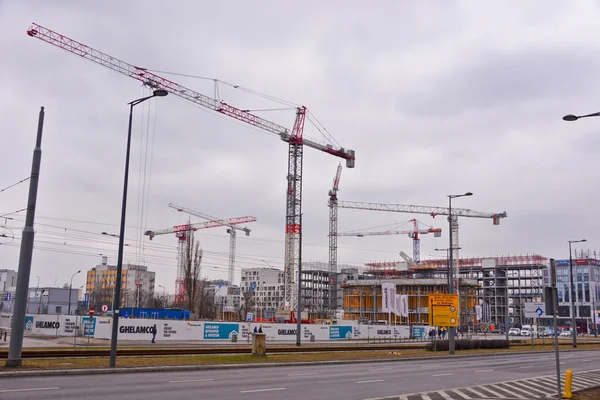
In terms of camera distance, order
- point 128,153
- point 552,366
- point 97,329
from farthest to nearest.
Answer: point 97,329
point 552,366
point 128,153

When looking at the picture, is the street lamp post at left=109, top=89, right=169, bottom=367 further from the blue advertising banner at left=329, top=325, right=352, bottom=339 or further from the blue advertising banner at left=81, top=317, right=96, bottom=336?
the blue advertising banner at left=329, top=325, right=352, bottom=339

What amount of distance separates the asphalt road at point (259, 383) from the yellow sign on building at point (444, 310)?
40.6 feet

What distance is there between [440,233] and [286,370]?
159m

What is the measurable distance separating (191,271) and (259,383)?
60.4 metres

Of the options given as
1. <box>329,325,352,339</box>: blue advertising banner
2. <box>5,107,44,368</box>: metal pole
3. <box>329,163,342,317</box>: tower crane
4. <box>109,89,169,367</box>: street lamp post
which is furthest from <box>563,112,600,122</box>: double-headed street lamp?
<box>329,163,342,317</box>: tower crane

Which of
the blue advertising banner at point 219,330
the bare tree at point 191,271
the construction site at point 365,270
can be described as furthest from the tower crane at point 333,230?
the blue advertising banner at point 219,330

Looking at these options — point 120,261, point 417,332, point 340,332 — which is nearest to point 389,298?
point 340,332

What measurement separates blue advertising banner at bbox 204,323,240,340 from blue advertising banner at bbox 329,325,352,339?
1286cm

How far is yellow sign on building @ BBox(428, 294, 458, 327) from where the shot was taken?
39.8 m

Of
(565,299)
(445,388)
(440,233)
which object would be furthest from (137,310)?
(440,233)

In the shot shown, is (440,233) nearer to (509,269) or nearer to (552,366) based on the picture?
(509,269)

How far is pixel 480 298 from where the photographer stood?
167500 millimetres

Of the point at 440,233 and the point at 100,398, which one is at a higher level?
the point at 440,233

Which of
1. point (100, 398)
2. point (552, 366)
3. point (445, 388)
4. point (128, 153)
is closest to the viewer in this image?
point (100, 398)
